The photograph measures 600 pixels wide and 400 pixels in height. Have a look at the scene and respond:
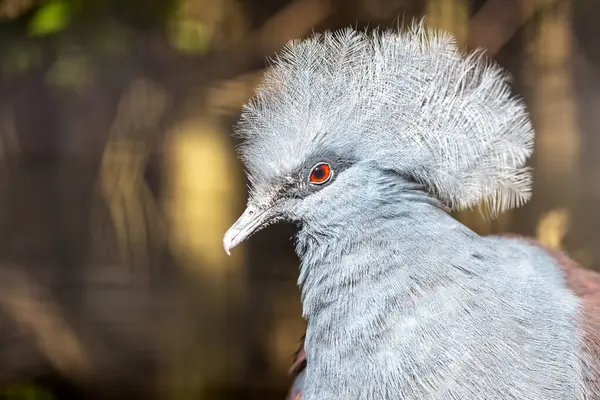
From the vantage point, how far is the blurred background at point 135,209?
85.3 inches

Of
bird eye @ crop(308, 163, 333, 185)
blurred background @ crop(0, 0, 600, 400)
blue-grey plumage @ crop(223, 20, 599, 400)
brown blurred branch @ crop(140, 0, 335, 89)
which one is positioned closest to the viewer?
blue-grey plumage @ crop(223, 20, 599, 400)

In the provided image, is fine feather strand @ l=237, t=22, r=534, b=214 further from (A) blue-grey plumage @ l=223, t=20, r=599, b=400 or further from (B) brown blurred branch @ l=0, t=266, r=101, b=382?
(B) brown blurred branch @ l=0, t=266, r=101, b=382

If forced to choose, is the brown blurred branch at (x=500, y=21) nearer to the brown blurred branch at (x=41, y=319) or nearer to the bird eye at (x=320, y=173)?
the bird eye at (x=320, y=173)

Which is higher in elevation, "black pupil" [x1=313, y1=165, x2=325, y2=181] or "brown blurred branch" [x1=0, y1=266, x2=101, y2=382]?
"black pupil" [x1=313, y1=165, x2=325, y2=181]

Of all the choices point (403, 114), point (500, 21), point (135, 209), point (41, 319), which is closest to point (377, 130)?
point (403, 114)

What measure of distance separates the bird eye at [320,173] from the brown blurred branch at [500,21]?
3.90ft

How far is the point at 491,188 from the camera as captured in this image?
0.96 meters

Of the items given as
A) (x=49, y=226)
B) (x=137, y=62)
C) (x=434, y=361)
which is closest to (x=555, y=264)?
(x=434, y=361)

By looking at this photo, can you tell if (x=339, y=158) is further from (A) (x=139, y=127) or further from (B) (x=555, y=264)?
(A) (x=139, y=127)

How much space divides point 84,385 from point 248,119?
1.73 meters

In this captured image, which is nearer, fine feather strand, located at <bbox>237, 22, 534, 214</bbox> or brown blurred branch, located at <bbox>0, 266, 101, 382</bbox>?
fine feather strand, located at <bbox>237, 22, 534, 214</bbox>

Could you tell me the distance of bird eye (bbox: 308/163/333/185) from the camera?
92 cm

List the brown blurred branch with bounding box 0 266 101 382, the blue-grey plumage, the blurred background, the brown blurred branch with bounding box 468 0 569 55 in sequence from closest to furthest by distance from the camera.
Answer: the blue-grey plumage
the brown blurred branch with bounding box 468 0 569 55
the blurred background
the brown blurred branch with bounding box 0 266 101 382

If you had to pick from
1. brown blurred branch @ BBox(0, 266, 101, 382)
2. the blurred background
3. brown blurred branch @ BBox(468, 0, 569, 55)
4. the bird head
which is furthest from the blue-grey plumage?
brown blurred branch @ BBox(0, 266, 101, 382)
